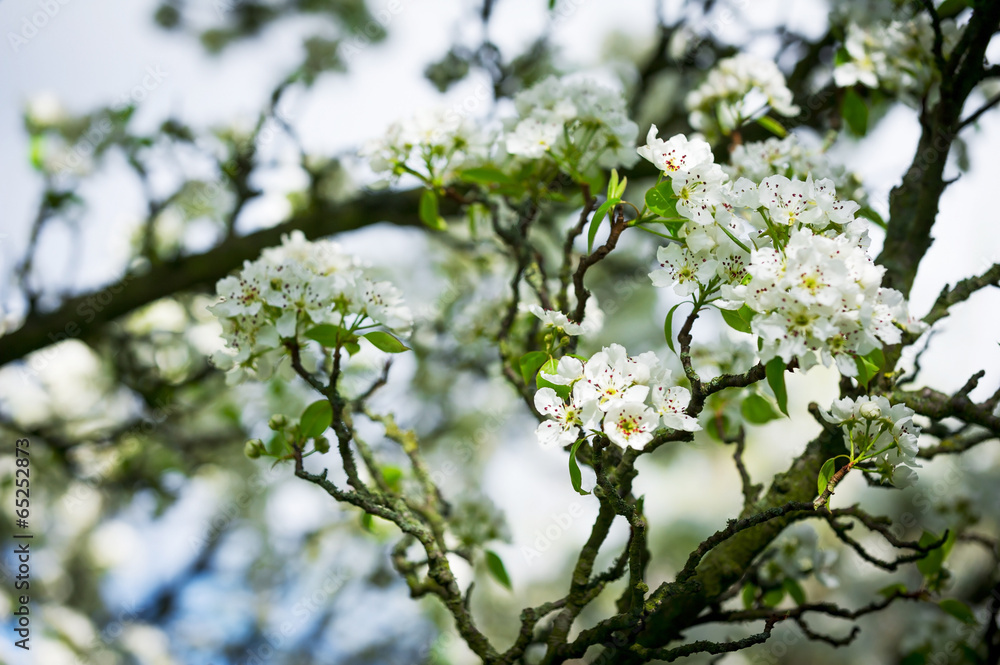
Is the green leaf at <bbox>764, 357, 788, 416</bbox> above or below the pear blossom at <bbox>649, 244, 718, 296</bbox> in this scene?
below

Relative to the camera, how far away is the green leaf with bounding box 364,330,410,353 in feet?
4.48

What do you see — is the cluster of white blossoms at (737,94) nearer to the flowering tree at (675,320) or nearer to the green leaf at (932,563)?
the flowering tree at (675,320)

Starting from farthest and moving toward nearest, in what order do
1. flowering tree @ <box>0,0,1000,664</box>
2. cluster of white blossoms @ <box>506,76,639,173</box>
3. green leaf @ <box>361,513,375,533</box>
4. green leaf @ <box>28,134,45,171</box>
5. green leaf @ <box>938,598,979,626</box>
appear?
1. green leaf @ <box>28,134,45,171</box>
2. green leaf @ <box>938,598,979,626</box>
3. green leaf @ <box>361,513,375,533</box>
4. cluster of white blossoms @ <box>506,76,639,173</box>
5. flowering tree @ <box>0,0,1000,664</box>

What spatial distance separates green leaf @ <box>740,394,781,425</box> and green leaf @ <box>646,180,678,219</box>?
604 millimetres

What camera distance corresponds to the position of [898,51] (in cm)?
185

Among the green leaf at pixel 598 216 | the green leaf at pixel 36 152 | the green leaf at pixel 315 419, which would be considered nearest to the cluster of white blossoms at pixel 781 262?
the green leaf at pixel 598 216

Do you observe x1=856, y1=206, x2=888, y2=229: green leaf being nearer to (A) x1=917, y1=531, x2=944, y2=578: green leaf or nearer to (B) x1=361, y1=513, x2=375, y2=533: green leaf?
(A) x1=917, y1=531, x2=944, y2=578: green leaf

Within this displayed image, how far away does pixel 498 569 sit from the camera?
6.15ft

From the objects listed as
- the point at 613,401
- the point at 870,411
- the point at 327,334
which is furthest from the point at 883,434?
the point at 327,334

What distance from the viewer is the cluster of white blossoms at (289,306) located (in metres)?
1.33

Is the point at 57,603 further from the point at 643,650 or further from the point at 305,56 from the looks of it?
the point at 643,650

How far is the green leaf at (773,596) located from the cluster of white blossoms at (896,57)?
1.36 metres

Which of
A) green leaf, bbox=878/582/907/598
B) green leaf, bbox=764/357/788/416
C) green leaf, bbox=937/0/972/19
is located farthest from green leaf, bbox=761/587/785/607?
green leaf, bbox=937/0/972/19

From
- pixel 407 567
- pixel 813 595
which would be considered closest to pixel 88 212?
pixel 407 567
